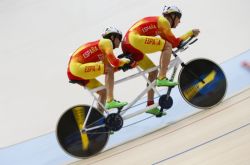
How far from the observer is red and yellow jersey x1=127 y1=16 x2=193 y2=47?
379 centimetres

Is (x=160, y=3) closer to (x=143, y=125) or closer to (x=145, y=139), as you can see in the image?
(x=143, y=125)

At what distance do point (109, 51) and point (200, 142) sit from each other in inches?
41.6

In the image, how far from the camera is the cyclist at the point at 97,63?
3619 mm

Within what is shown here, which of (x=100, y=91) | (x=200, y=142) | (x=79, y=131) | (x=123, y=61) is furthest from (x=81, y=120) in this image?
(x=200, y=142)

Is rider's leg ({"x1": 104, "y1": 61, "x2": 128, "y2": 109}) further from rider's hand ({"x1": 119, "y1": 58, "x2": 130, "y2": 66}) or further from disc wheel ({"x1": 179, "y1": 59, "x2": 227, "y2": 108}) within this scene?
disc wheel ({"x1": 179, "y1": 59, "x2": 227, "y2": 108})

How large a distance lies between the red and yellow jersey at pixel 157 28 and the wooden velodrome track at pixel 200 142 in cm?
67

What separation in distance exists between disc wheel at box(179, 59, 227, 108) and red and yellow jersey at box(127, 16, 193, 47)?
26 cm

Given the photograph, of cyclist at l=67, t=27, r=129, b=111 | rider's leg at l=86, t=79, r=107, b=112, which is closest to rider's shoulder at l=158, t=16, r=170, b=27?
cyclist at l=67, t=27, r=129, b=111

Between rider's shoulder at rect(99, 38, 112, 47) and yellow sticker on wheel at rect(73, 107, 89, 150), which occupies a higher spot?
rider's shoulder at rect(99, 38, 112, 47)

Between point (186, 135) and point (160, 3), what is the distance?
9.94 ft

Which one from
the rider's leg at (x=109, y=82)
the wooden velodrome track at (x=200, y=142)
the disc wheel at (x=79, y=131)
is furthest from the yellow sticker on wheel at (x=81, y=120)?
the rider's leg at (x=109, y=82)

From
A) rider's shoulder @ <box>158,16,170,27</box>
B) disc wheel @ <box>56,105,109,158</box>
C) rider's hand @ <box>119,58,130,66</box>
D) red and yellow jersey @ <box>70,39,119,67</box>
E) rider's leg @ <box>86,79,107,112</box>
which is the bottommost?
disc wheel @ <box>56,105,109,158</box>

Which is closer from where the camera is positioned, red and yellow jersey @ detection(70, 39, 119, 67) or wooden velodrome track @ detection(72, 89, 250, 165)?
wooden velodrome track @ detection(72, 89, 250, 165)

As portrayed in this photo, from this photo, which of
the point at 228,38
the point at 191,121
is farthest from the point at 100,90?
the point at 228,38
